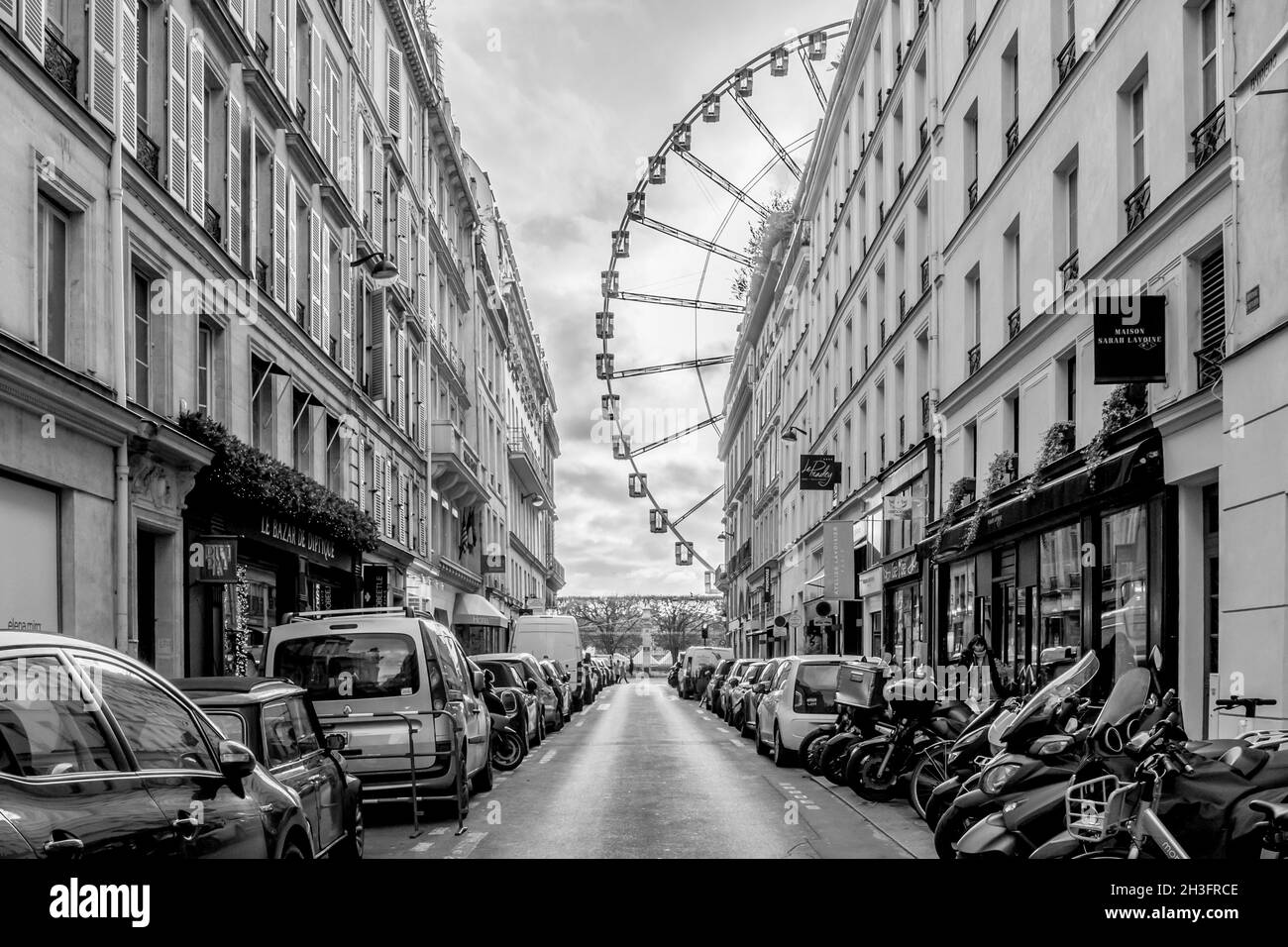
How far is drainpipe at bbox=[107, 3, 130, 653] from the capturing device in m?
15.2

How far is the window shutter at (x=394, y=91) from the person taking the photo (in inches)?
1359

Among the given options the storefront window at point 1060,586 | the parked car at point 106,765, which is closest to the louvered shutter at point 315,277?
the storefront window at point 1060,586

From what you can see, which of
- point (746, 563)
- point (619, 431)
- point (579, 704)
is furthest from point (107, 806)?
point (746, 563)

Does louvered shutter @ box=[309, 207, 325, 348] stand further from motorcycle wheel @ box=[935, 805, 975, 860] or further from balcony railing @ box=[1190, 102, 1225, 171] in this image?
motorcycle wheel @ box=[935, 805, 975, 860]

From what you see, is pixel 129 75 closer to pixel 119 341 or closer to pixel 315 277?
pixel 119 341

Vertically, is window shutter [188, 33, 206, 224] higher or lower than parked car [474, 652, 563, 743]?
higher

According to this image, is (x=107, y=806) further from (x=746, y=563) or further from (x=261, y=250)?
(x=746, y=563)

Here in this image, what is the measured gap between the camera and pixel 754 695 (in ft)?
81.1

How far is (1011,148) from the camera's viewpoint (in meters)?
22.2

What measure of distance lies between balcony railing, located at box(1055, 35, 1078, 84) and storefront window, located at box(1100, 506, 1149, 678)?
6440 millimetres

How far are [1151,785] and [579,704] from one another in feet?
108

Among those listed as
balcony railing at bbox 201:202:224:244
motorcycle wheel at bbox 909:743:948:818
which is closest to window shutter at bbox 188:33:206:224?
balcony railing at bbox 201:202:224:244

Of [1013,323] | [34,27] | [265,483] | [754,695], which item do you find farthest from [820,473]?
[34,27]

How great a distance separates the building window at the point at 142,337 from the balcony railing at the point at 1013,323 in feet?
42.1
